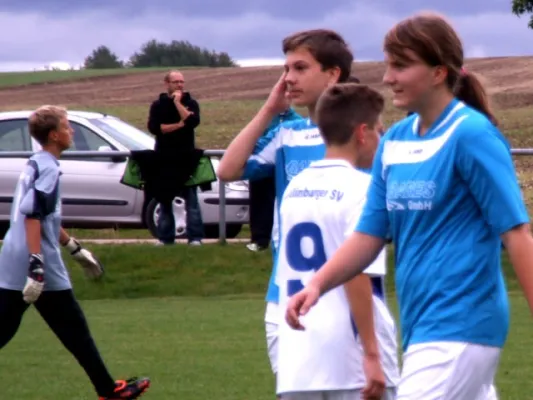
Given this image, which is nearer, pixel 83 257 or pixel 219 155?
pixel 83 257

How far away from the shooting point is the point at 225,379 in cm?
934

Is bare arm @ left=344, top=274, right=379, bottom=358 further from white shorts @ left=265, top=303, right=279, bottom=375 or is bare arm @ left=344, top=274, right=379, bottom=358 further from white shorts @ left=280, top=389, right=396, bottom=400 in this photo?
white shorts @ left=265, top=303, right=279, bottom=375

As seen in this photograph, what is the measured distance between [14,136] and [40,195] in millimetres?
9851

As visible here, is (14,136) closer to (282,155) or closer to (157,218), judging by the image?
(157,218)

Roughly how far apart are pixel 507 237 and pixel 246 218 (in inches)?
513

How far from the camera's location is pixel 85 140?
17.6 meters

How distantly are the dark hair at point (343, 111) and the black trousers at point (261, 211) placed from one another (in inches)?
399

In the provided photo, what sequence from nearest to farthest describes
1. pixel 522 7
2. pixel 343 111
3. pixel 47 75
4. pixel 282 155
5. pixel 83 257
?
pixel 343 111 < pixel 282 155 < pixel 83 257 < pixel 522 7 < pixel 47 75

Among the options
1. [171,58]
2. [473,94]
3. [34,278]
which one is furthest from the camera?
[171,58]

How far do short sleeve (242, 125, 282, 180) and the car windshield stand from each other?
449 inches

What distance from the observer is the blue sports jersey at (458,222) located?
426 cm

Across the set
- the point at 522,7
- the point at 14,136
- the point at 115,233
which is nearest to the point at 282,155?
the point at 14,136

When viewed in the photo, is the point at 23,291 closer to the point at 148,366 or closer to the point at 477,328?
the point at 148,366

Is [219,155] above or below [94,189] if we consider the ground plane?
above
